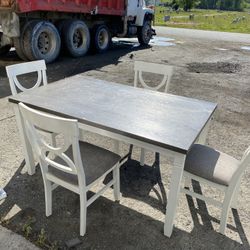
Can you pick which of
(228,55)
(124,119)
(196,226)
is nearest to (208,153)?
(196,226)

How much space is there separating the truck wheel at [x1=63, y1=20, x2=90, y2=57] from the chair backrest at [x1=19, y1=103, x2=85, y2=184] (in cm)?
663

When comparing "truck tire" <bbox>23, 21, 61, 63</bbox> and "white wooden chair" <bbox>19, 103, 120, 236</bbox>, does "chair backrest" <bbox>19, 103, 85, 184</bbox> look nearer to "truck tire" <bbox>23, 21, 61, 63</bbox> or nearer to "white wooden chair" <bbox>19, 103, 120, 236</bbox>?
"white wooden chair" <bbox>19, 103, 120, 236</bbox>

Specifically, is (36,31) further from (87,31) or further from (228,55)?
(228,55)

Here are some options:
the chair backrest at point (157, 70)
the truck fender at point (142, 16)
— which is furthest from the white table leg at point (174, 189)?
the truck fender at point (142, 16)

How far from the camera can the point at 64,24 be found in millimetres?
8070

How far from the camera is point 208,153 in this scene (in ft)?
7.73

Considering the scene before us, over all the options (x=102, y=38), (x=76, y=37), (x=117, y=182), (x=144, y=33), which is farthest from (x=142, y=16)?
(x=117, y=182)

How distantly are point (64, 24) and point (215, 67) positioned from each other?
4669 millimetres

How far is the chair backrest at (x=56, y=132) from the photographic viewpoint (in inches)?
65.6

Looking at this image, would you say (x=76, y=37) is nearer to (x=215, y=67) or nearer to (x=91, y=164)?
(x=215, y=67)

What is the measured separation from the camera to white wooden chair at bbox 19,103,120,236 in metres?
1.74

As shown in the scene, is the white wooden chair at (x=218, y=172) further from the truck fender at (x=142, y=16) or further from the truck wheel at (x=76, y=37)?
the truck fender at (x=142, y=16)

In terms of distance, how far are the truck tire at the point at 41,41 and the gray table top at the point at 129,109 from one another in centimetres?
459

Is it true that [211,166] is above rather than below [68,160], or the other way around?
below
